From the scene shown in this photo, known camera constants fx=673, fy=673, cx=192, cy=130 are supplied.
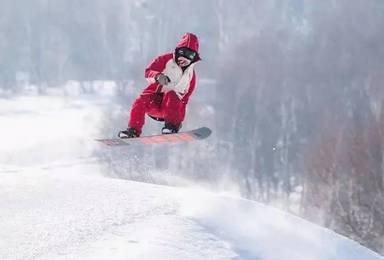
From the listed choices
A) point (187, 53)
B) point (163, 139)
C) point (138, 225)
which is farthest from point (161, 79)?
point (138, 225)

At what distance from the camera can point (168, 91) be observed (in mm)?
7656

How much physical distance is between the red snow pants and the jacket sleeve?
36cm

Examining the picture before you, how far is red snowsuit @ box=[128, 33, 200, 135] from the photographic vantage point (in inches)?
289

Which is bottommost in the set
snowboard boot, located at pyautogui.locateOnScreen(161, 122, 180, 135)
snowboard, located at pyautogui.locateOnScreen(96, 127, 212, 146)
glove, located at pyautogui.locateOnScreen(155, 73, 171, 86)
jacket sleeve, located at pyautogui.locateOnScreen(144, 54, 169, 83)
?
snowboard, located at pyautogui.locateOnScreen(96, 127, 212, 146)

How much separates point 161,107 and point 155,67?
67 centimetres

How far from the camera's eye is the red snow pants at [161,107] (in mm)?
7691

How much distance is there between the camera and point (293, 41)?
103125 mm

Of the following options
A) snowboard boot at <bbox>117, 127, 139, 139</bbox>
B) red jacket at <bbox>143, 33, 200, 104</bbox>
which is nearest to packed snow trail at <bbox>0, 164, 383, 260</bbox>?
snowboard boot at <bbox>117, 127, 139, 139</bbox>

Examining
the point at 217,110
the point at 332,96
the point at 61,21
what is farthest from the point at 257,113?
the point at 61,21

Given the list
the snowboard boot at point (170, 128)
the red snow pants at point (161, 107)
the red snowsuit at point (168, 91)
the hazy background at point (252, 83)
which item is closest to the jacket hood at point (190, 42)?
the red snowsuit at point (168, 91)

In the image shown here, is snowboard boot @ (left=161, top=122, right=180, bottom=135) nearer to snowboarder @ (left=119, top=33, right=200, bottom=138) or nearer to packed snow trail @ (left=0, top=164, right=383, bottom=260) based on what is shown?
snowboarder @ (left=119, top=33, right=200, bottom=138)

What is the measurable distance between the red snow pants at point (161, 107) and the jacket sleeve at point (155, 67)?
1.18 feet

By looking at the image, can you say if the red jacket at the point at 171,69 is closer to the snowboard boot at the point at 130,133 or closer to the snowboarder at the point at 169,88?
the snowboarder at the point at 169,88

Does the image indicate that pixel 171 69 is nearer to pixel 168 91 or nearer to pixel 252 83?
pixel 168 91
